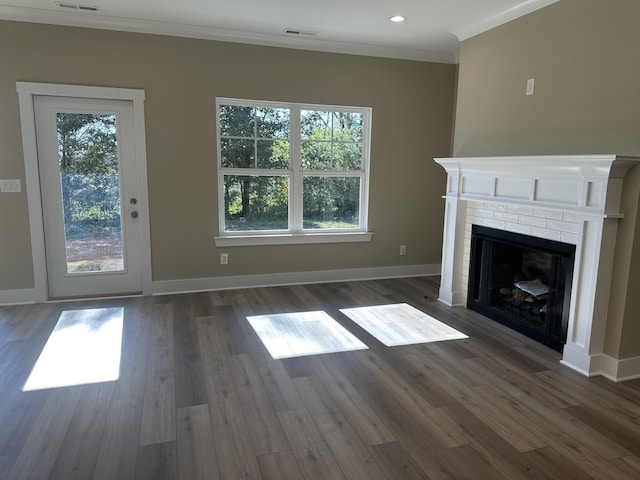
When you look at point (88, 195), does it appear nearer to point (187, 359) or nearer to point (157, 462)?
point (187, 359)

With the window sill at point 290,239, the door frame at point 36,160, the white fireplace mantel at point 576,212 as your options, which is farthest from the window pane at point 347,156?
the door frame at point 36,160

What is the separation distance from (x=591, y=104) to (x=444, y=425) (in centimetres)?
229

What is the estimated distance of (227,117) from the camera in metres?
4.61

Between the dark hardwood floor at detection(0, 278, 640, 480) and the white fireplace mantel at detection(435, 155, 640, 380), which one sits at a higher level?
the white fireplace mantel at detection(435, 155, 640, 380)

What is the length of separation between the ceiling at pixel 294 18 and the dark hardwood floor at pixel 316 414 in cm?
264

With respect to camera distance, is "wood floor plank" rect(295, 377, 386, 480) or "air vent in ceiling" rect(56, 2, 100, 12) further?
"air vent in ceiling" rect(56, 2, 100, 12)

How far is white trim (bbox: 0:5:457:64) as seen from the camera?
12.6ft

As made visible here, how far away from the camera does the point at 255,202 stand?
15.9 feet

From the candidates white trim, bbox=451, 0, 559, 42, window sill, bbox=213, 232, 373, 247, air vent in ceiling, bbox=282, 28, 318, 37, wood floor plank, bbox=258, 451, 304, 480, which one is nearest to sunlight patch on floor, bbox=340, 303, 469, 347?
window sill, bbox=213, 232, 373, 247

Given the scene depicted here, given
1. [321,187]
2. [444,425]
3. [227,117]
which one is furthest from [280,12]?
[444,425]

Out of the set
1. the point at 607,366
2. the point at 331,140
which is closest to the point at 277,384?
the point at 607,366

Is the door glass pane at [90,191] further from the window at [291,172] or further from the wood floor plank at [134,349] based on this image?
the window at [291,172]

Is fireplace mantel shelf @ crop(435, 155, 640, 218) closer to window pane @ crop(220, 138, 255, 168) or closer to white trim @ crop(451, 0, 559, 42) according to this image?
white trim @ crop(451, 0, 559, 42)

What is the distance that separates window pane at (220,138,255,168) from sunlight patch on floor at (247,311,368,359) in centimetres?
169
